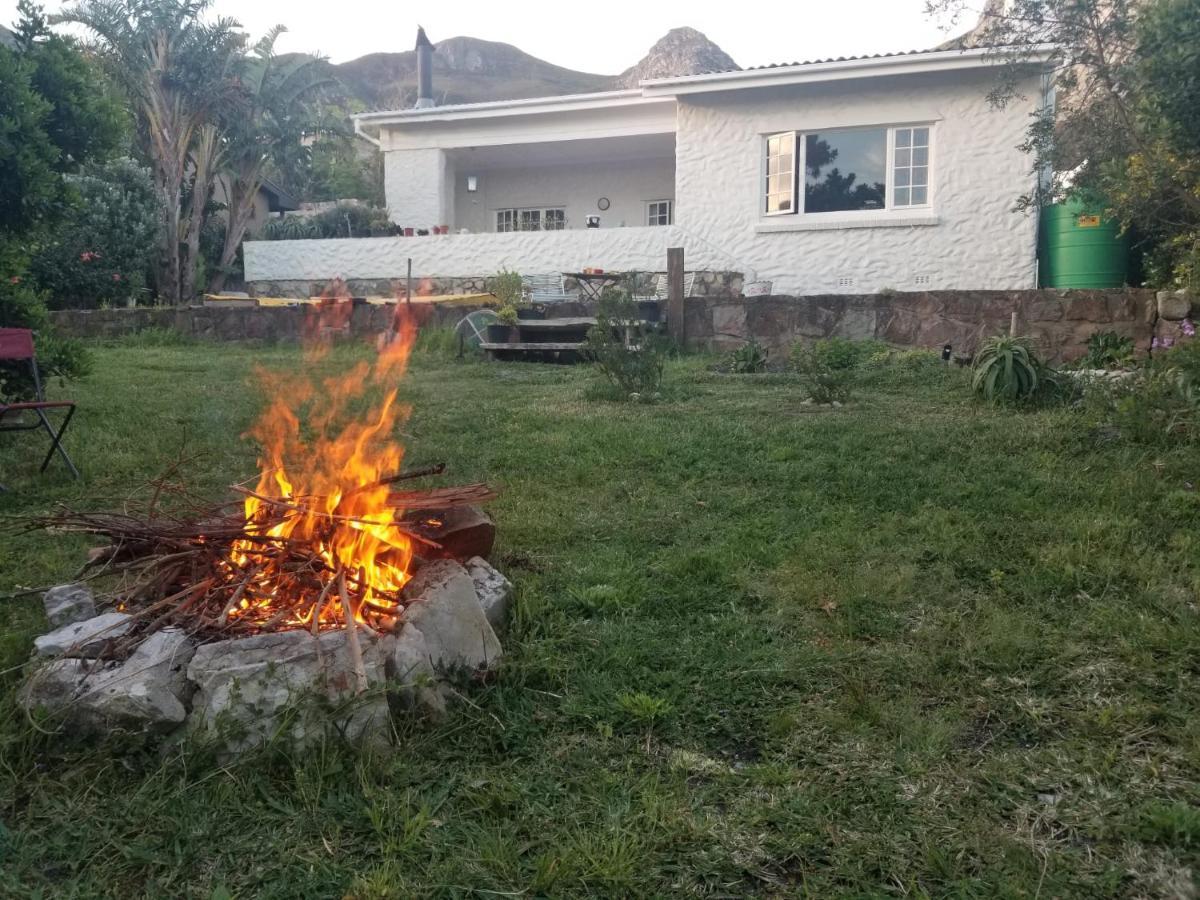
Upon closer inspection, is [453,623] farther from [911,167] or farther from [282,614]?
[911,167]

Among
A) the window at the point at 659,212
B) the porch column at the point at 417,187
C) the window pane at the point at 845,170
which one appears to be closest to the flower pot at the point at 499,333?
the window pane at the point at 845,170

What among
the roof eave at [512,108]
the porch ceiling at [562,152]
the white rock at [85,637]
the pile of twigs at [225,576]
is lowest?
the white rock at [85,637]

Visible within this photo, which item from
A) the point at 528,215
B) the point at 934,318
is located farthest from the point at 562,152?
the point at 934,318

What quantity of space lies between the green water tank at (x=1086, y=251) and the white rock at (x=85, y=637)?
1217 centimetres

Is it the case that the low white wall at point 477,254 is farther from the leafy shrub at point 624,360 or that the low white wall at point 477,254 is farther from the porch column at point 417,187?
Answer: the leafy shrub at point 624,360

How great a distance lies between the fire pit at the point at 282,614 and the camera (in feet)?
8.82

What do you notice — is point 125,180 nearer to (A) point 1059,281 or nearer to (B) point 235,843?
(A) point 1059,281

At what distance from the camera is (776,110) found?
14.9 m

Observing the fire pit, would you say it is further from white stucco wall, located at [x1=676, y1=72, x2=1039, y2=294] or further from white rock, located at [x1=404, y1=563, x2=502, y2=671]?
white stucco wall, located at [x1=676, y1=72, x2=1039, y2=294]

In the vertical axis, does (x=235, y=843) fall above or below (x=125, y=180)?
below

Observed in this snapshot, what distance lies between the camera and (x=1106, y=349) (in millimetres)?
9867

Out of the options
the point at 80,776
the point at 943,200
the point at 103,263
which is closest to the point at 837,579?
the point at 80,776

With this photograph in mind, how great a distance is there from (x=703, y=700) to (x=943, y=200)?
1298 cm

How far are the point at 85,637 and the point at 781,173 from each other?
13.8 meters
